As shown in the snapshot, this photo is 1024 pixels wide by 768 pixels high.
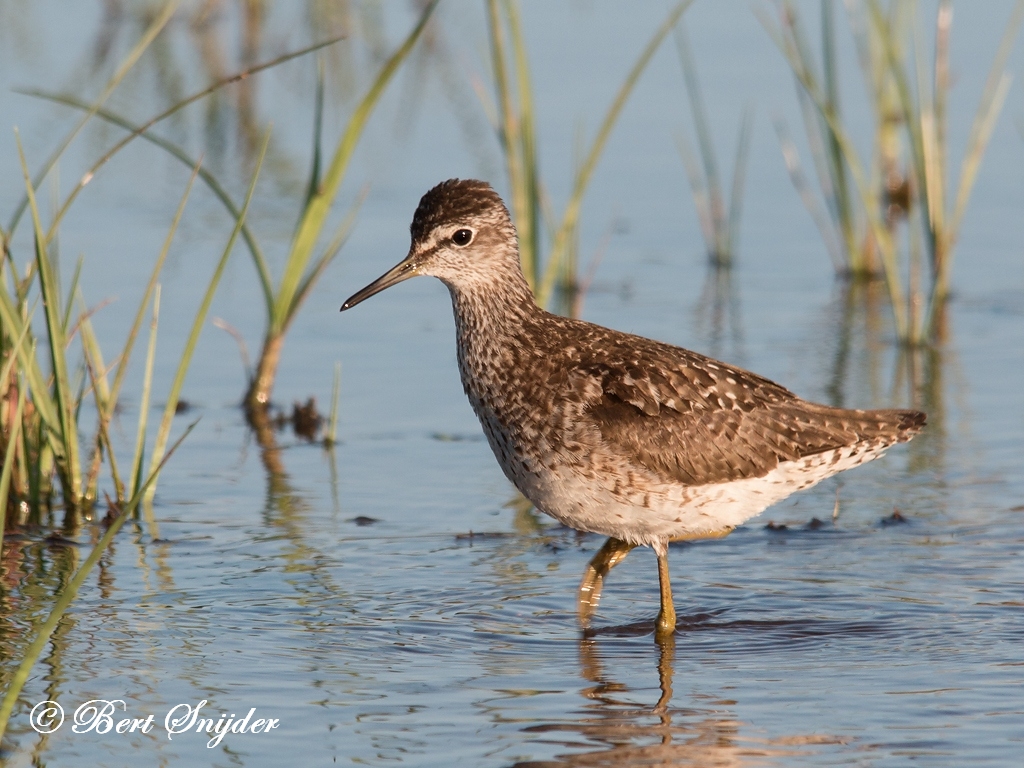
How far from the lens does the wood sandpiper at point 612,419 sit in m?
7.29

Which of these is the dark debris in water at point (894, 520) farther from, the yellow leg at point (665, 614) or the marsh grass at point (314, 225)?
the marsh grass at point (314, 225)

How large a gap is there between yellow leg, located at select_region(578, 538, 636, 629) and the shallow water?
0.11 m

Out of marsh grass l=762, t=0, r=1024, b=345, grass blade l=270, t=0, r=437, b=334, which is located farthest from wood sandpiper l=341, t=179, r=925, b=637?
marsh grass l=762, t=0, r=1024, b=345

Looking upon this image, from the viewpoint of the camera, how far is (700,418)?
7.52 m

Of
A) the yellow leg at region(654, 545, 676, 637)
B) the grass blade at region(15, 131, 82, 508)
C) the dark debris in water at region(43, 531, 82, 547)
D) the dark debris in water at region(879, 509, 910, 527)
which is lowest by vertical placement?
the yellow leg at region(654, 545, 676, 637)

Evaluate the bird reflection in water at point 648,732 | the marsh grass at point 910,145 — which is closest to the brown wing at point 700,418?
the bird reflection in water at point 648,732

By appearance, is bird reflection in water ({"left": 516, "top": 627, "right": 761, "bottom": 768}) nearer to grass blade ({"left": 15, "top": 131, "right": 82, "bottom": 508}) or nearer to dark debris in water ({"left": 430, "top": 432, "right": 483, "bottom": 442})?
grass blade ({"left": 15, "top": 131, "right": 82, "bottom": 508})

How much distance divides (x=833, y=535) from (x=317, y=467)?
3184 millimetres

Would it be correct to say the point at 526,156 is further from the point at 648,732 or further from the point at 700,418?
the point at 648,732

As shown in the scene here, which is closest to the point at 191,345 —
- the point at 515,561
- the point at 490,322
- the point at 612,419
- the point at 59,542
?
the point at 59,542

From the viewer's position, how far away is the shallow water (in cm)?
629

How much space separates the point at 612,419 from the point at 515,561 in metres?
1.35

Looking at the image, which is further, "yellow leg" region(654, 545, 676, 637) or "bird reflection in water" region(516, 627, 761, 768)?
"yellow leg" region(654, 545, 676, 637)

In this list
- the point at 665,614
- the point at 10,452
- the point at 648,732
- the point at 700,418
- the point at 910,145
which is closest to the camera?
the point at 648,732
